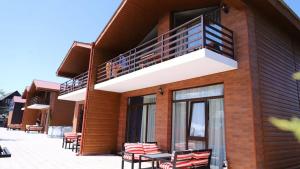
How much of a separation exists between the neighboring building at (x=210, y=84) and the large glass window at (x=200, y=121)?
0.03m

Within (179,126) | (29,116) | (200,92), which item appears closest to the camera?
(200,92)

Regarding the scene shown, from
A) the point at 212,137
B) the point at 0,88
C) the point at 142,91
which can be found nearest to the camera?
the point at 212,137

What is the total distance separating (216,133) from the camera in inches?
312

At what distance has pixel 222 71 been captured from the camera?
7.97 metres

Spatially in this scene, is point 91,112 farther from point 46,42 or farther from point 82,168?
point 46,42

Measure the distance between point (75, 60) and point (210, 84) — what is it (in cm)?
1168

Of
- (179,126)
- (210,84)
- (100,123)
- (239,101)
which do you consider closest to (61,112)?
(100,123)

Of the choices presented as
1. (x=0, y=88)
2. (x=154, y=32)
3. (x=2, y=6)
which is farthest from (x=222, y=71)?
(x=0, y=88)

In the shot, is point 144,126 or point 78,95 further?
point 78,95

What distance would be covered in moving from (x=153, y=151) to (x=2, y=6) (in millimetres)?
11414

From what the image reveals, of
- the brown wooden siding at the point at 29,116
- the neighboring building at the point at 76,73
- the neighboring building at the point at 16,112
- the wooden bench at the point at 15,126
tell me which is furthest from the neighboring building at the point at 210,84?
the neighboring building at the point at 16,112

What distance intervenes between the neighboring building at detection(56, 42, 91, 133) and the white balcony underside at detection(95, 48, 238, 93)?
549cm

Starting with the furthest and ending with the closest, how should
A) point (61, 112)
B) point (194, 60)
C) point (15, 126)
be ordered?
point (15, 126), point (61, 112), point (194, 60)

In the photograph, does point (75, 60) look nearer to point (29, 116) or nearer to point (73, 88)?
point (73, 88)
